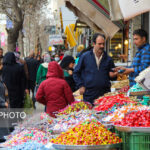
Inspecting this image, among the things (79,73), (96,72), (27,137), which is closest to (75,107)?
(96,72)

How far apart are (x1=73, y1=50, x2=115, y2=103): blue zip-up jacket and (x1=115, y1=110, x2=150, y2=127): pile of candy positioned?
3.05 m

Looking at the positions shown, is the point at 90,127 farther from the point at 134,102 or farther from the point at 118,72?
the point at 118,72

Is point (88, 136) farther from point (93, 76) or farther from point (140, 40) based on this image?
point (93, 76)

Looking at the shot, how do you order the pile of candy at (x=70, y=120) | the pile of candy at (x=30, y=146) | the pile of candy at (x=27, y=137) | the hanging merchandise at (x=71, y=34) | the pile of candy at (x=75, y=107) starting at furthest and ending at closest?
the hanging merchandise at (x=71, y=34) < the pile of candy at (x=75, y=107) < the pile of candy at (x=70, y=120) < the pile of candy at (x=27, y=137) < the pile of candy at (x=30, y=146)

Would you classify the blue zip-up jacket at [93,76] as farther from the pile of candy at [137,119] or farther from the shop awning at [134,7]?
the pile of candy at [137,119]

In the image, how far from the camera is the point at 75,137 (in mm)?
4324

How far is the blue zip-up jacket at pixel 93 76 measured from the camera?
7.58 metres

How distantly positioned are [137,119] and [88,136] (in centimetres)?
59

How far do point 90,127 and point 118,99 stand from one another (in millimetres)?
1864

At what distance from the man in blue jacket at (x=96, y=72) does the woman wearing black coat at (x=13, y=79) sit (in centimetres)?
297

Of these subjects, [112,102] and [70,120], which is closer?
[70,120]

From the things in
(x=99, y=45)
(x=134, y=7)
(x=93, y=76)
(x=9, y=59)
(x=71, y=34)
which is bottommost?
(x=93, y=76)

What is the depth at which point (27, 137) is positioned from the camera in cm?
524

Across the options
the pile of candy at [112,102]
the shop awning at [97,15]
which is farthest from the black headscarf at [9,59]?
the pile of candy at [112,102]
